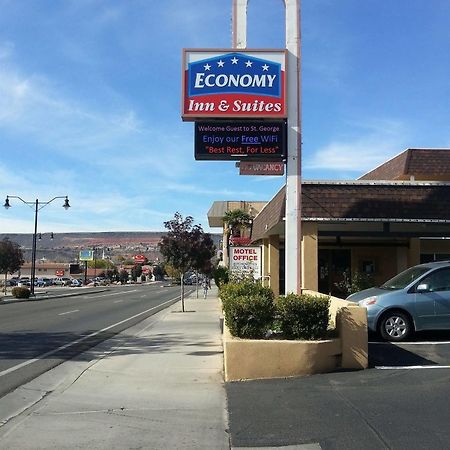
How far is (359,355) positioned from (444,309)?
3372mm

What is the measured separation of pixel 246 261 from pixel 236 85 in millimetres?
6551

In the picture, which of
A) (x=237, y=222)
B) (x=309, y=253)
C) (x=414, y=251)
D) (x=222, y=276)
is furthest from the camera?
(x=237, y=222)

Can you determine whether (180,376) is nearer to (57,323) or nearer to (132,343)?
(132,343)

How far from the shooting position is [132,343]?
551 inches

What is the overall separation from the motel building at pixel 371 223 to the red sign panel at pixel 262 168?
5.35m

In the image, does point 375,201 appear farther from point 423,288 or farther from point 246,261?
point 423,288

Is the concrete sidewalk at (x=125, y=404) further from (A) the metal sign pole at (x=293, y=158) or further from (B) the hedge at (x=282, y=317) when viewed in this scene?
(A) the metal sign pole at (x=293, y=158)

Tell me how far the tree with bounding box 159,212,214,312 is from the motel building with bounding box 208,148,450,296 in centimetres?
350

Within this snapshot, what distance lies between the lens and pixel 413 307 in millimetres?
11383

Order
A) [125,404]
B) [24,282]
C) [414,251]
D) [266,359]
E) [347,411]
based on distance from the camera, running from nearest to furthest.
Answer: [347,411], [125,404], [266,359], [414,251], [24,282]

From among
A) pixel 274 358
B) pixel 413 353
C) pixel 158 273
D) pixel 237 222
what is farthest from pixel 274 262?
pixel 158 273

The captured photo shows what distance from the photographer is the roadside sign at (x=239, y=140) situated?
1202 centimetres

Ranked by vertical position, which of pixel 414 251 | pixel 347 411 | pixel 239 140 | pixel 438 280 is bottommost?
pixel 347 411

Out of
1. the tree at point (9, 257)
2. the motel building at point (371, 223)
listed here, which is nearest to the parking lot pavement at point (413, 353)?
the motel building at point (371, 223)
